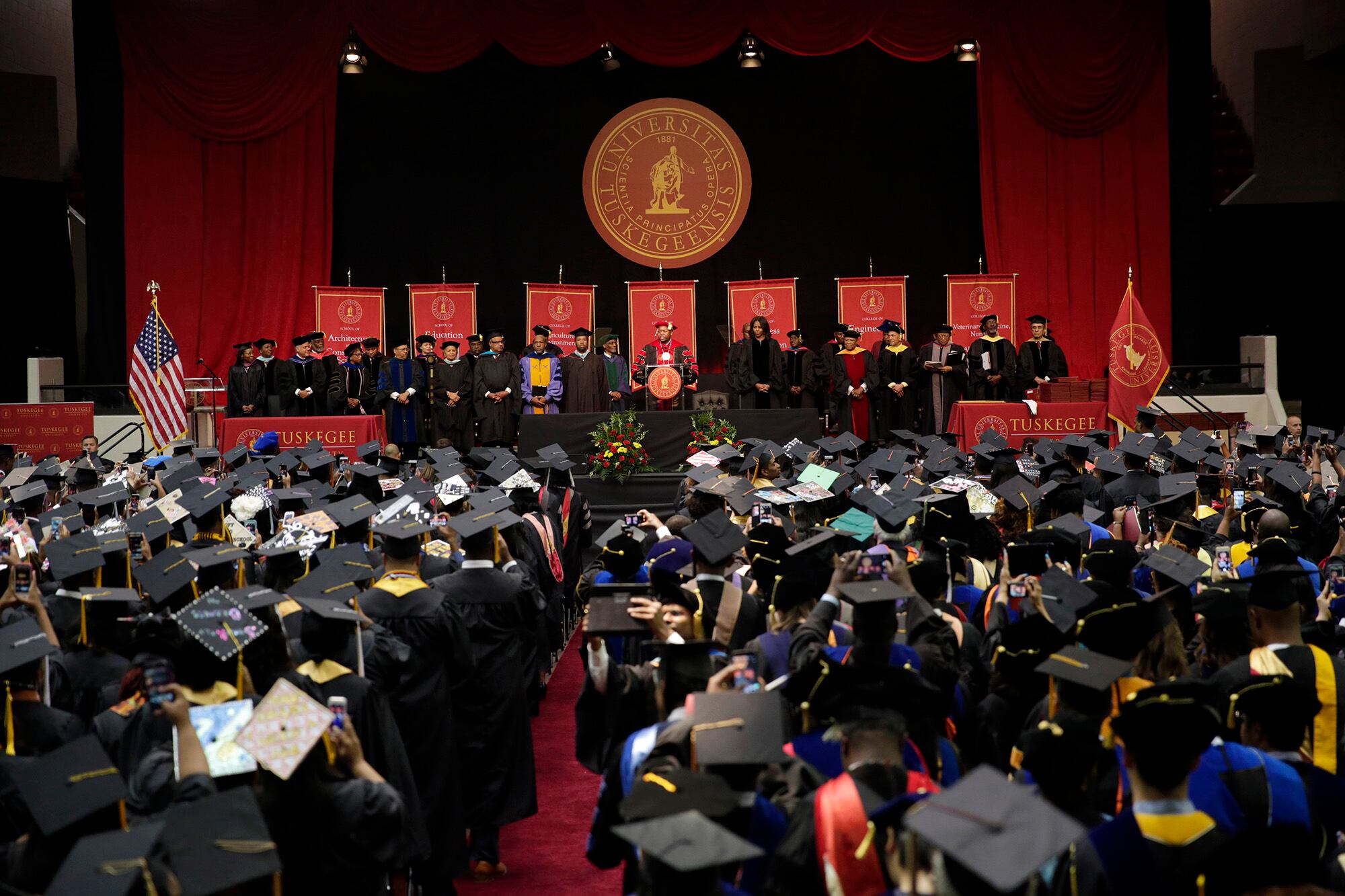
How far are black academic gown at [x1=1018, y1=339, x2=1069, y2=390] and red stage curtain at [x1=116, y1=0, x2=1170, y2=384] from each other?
7.02 ft

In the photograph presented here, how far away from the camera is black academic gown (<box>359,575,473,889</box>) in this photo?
14.3 ft

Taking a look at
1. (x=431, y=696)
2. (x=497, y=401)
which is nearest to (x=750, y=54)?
(x=497, y=401)

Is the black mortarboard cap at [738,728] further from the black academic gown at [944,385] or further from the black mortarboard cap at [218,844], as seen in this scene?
the black academic gown at [944,385]

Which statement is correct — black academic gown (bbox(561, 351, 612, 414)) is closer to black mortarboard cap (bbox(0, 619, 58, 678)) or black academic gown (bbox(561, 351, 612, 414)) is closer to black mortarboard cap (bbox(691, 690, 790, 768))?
black mortarboard cap (bbox(0, 619, 58, 678))

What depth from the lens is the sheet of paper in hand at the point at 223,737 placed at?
8.70 feet

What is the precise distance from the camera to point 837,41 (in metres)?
16.7

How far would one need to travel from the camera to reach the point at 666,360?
15125 millimetres

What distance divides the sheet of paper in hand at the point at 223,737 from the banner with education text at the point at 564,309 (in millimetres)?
14218

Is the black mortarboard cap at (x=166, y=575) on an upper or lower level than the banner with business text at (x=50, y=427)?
lower

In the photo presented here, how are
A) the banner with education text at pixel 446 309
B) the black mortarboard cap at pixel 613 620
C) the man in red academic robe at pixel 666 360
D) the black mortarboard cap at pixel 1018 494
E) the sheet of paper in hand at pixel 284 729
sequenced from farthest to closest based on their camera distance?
the banner with education text at pixel 446 309 → the man in red academic robe at pixel 666 360 → the black mortarboard cap at pixel 1018 494 → the black mortarboard cap at pixel 613 620 → the sheet of paper in hand at pixel 284 729

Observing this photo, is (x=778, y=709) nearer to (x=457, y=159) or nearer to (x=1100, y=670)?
(x=1100, y=670)

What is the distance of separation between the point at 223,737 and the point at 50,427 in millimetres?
12328

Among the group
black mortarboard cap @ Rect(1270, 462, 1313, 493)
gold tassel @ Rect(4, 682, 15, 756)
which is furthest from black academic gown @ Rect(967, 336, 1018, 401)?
gold tassel @ Rect(4, 682, 15, 756)

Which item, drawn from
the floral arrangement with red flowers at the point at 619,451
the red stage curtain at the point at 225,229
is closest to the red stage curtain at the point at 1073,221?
the floral arrangement with red flowers at the point at 619,451
